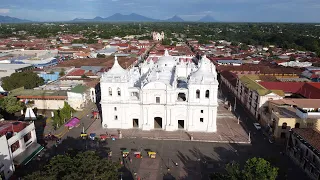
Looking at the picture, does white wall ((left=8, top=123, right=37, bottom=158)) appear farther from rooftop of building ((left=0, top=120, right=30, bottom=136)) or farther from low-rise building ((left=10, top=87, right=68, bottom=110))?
low-rise building ((left=10, top=87, right=68, bottom=110))

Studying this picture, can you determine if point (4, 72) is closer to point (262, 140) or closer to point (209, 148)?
point (209, 148)

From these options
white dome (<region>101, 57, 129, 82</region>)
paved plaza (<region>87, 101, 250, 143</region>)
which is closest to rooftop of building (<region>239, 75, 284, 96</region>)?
paved plaza (<region>87, 101, 250, 143</region>)

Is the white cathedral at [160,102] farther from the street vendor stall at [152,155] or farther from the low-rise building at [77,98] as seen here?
the low-rise building at [77,98]

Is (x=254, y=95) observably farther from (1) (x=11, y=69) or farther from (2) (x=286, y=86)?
(1) (x=11, y=69)

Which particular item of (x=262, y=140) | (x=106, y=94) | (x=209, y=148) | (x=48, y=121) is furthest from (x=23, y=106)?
(x=262, y=140)

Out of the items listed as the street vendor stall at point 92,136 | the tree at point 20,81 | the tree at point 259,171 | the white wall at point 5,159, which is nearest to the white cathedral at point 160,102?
the street vendor stall at point 92,136

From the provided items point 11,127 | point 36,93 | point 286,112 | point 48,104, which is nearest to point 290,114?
point 286,112
